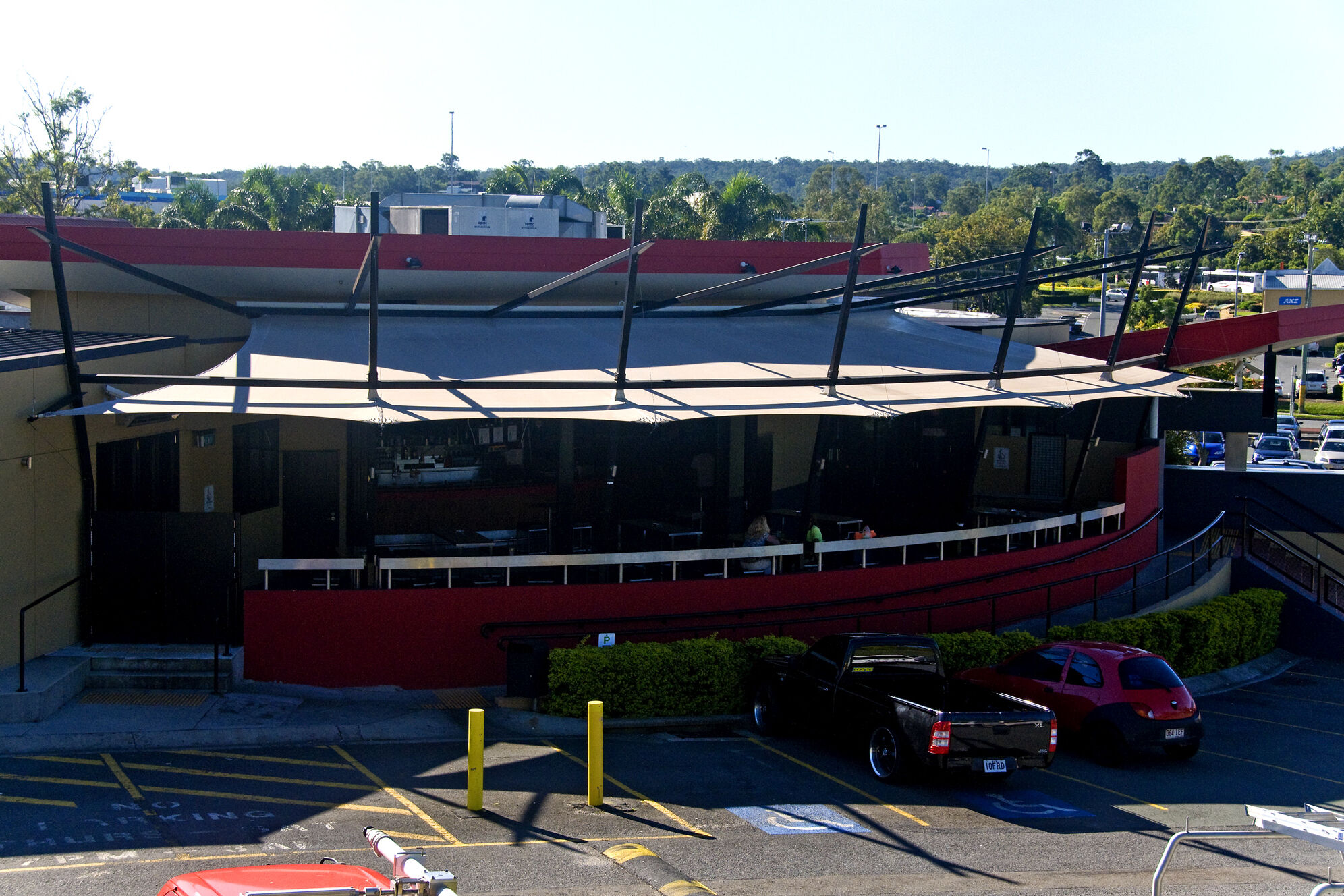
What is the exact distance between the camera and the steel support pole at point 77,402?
14.5 metres

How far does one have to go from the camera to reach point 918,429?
26.5m

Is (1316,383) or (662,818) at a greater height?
(662,818)

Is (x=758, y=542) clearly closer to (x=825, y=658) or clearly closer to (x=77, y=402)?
(x=825, y=658)

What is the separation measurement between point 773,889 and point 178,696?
816 cm

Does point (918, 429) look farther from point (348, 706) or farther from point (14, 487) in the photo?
point (14, 487)

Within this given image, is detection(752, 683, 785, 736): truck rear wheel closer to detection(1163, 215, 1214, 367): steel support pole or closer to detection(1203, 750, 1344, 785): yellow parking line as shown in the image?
detection(1203, 750, 1344, 785): yellow parking line

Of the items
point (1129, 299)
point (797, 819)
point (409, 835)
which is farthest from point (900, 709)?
point (1129, 299)

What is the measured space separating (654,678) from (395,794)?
4.03m

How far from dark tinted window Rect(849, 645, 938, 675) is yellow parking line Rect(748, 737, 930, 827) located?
1158 millimetres

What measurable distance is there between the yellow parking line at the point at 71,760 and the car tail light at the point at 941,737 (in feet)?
26.8

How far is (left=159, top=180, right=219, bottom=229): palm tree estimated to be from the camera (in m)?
63.1

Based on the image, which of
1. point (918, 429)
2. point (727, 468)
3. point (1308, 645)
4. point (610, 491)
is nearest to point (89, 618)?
point (610, 491)

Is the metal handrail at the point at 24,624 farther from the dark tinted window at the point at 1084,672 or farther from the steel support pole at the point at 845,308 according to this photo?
the dark tinted window at the point at 1084,672

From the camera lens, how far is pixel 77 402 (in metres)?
14.9
